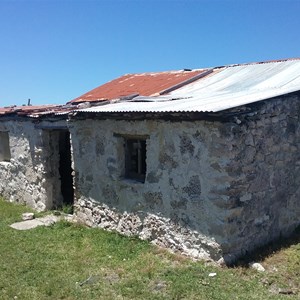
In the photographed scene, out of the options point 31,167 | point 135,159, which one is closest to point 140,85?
point 31,167

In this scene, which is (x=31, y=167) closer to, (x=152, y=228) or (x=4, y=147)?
(x=4, y=147)

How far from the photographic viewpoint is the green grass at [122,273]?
17.0 ft

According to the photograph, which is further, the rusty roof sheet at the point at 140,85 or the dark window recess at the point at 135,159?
the rusty roof sheet at the point at 140,85

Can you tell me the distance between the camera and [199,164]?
6.06 metres

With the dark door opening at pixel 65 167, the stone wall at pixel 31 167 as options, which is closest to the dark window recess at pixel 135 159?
the stone wall at pixel 31 167

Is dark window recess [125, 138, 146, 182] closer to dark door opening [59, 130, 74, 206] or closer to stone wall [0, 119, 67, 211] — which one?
stone wall [0, 119, 67, 211]

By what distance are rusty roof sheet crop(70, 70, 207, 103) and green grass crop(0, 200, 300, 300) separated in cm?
389

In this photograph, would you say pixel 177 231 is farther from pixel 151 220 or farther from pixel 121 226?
pixel 121 226

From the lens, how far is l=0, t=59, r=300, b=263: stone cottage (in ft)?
19.3

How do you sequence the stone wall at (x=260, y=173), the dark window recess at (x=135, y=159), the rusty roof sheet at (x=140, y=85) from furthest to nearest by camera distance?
the rusty roof sheet at (x=140, y=85), the dark window recess at (x=135, y=159), the stone wall at (x=260, y=173)

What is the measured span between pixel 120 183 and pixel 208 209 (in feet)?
6.67

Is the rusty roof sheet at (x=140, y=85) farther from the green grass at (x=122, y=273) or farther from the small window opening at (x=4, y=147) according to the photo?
the green grass at (x=122, y=273)

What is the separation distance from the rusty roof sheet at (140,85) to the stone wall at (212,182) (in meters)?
2.46

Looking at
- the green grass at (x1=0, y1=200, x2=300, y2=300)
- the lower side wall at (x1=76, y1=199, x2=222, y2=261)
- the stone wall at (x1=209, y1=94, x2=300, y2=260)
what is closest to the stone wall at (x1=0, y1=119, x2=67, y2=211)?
the lower side wall at (x1=76, y1=199, x2=222, y2=261)
